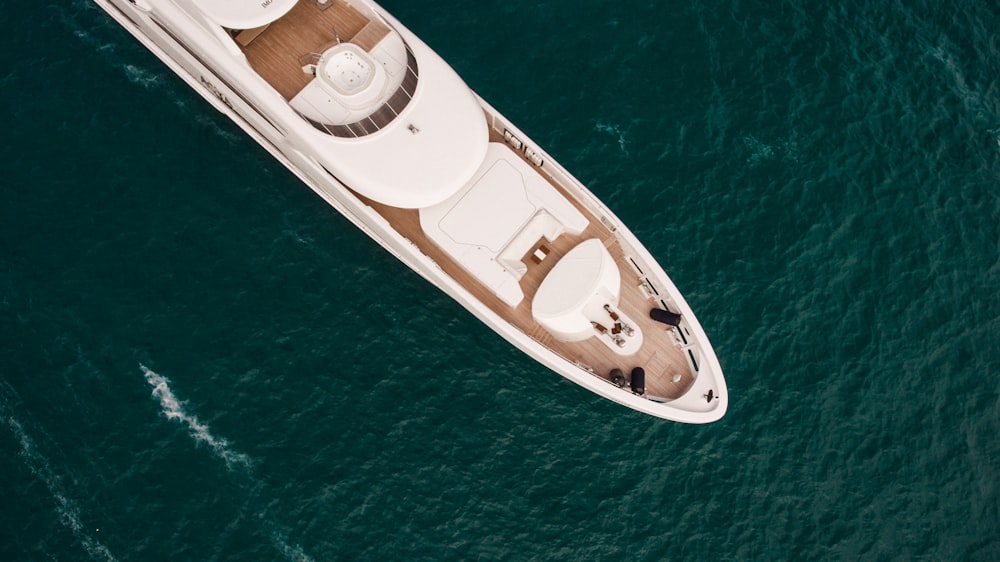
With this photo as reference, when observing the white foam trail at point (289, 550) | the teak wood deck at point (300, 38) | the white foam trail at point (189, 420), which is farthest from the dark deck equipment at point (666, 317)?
the white foam trail at point (189, 420)

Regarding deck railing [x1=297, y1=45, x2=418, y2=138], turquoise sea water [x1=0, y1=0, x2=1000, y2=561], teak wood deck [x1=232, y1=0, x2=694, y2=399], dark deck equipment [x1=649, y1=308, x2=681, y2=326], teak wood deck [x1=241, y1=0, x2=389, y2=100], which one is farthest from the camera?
turquoise sea water [x1=0, y1=0, x2=1000, y2=561]

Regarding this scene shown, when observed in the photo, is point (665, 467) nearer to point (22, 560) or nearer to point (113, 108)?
point (22, 560)

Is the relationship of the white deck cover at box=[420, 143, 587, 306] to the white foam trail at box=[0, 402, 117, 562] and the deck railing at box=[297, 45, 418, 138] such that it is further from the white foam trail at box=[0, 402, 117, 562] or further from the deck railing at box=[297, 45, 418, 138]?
the white foam trail at box=[0, 402, 117, 562]

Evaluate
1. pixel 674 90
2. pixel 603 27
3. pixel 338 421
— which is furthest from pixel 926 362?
pixel 338 421

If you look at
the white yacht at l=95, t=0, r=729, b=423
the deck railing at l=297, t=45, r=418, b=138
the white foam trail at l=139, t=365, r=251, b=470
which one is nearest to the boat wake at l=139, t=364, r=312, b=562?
the white foam trail at l=139, t=365, r=251, b=470

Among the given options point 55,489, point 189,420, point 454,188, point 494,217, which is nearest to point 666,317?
point 494,217

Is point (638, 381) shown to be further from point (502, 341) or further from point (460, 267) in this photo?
point (460, 267)
